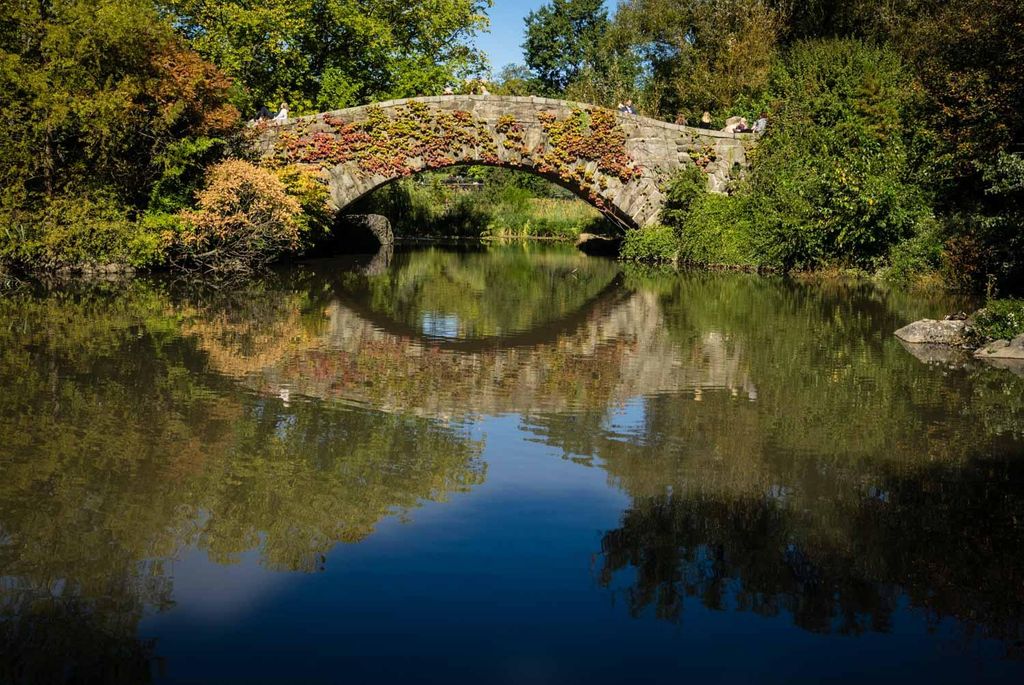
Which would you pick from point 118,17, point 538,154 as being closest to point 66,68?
point 118,17

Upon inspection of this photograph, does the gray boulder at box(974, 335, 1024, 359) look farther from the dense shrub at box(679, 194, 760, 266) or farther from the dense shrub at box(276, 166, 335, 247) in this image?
the dense shrub at box(276, 166, 335, 247)

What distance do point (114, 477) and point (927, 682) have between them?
4363 mm

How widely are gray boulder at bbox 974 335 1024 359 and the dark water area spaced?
0.57 metres

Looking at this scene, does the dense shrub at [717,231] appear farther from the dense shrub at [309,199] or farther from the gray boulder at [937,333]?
the gray boulder at [937,333]

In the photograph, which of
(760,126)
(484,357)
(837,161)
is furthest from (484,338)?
(760,126)

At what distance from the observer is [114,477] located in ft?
19.4

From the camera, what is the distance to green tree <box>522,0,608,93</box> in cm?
5834

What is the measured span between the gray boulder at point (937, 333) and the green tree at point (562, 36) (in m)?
47.6

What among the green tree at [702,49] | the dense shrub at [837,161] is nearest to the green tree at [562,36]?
the green tree at [702,49]

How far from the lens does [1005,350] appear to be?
1122 cm

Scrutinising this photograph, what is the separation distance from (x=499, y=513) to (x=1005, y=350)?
25.6 ft

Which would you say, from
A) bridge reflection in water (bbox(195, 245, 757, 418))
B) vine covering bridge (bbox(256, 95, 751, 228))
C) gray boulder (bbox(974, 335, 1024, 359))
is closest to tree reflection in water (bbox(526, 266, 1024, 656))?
bridge reflection in water (bbox(195, 245, 757, 418))

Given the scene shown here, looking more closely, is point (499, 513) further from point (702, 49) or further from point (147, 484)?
point (702, 49)

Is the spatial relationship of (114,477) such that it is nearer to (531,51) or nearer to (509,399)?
(509,399)
